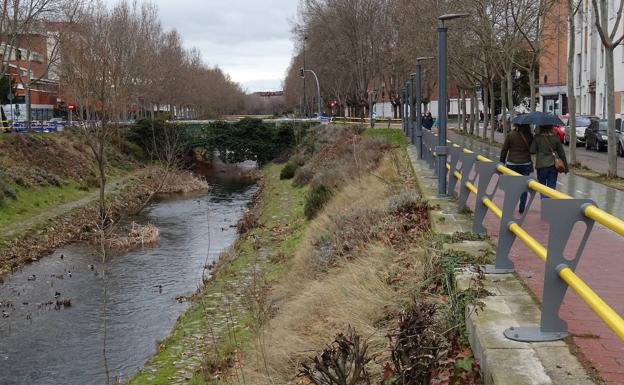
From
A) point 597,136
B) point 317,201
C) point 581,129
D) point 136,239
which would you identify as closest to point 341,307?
point 317,201

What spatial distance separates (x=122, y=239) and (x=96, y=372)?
12.6 m

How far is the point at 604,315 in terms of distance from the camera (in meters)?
3.79

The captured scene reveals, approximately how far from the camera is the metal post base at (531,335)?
16.3 ft

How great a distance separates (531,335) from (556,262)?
617 millimetres

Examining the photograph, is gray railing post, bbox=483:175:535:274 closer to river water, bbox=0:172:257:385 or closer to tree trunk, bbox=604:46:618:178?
river water, bbox=0:172:257:385

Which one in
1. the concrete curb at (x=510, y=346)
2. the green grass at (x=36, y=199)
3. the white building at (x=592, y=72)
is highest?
the white building at (x=592, y=72)

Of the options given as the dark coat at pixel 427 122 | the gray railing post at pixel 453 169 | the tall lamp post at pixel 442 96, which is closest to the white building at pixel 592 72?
the dark coat at pixel 427 122

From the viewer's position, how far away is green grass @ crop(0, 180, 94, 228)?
89.7 ft

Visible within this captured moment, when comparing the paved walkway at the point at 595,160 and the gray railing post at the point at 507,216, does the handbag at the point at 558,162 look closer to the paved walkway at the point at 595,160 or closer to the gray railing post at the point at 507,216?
the gray railing post at the point at 507,216

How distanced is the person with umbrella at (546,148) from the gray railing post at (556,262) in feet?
25.3

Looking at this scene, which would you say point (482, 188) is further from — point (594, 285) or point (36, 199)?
point (36, 199)

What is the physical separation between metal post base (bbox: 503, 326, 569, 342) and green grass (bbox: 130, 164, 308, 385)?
5102 millimetres

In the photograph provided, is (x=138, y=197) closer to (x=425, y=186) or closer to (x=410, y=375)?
(x=425, y=186)

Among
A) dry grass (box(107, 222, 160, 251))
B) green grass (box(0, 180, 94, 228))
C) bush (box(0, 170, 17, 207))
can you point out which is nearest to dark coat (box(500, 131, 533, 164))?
dry grass (box(107, 222, 160, 251))
